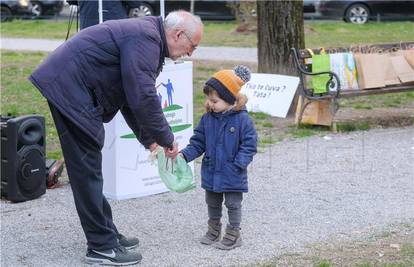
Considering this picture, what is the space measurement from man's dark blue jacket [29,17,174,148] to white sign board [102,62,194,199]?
61.8 inches

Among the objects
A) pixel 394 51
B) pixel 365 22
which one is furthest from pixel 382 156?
pixel 365 22

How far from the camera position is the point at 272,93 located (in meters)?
10.9

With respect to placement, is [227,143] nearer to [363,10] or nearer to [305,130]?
[305,130]

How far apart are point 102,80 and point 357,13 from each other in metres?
21.2

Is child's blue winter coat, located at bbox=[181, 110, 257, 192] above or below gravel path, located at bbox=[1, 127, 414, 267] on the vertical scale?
above

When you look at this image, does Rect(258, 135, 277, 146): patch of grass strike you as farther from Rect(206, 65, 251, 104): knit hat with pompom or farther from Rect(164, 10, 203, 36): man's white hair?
Rect(164, 10, 203, 36): man's white hair

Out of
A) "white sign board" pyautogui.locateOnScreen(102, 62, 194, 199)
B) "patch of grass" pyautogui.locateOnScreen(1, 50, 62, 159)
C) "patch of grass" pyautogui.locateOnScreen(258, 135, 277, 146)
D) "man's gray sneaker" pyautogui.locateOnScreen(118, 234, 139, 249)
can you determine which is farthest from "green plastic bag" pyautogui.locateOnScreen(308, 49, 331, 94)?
"man's gray sneaker" pyautogui.locateOnScreen(118, 234, 139, 249)

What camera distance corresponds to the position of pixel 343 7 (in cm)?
2553

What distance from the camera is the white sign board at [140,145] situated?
6867 millimetres

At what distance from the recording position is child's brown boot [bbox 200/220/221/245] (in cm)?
586

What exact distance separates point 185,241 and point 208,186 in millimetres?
482

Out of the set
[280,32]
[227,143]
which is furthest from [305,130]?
[227,143]

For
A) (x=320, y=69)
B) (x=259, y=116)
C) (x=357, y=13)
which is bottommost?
(x=357, y=13)

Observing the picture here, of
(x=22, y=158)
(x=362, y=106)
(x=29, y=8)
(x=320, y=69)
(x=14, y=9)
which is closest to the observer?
(x=22, y=158)
